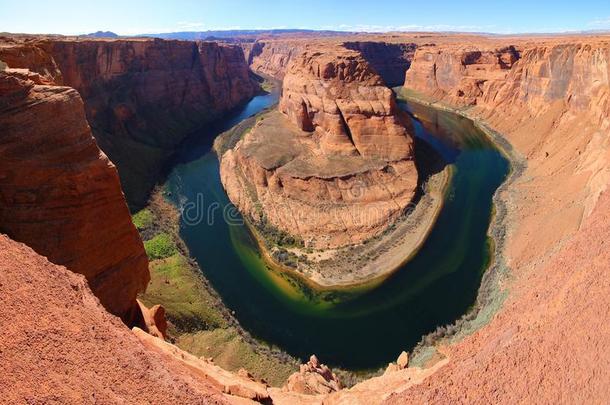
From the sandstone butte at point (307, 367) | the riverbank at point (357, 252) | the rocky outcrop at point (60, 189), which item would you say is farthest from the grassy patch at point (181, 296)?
the sandstone butte at point (307, 367)

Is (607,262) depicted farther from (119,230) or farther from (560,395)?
(119,230)

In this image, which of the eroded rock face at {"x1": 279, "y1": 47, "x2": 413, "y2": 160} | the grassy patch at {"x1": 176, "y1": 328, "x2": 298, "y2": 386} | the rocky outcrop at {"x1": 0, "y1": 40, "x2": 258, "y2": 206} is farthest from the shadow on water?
the rocky outcrop at {"x1": 0, "y1": 40, "x2": 258, "y2": 206}

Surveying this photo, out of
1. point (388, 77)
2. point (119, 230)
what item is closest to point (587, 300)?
point (119, 230)

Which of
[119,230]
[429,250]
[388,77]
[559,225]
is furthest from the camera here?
[388,77]

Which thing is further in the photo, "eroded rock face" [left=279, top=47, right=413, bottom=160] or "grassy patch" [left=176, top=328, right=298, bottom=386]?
"eroded rock face" [left=279, top=47, right=413, bottom=160]

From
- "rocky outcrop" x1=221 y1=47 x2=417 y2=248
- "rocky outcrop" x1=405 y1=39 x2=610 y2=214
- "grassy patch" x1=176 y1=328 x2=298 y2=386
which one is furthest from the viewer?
"rocky outcrop" x1=405 y1=39 x2=610 y2=214

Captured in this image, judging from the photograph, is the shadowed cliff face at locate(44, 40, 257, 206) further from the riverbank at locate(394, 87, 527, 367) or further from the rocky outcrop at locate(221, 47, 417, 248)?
the riverbank at locate(394, 87, 527, 367)

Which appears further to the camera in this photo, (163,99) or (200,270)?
(163,99)
